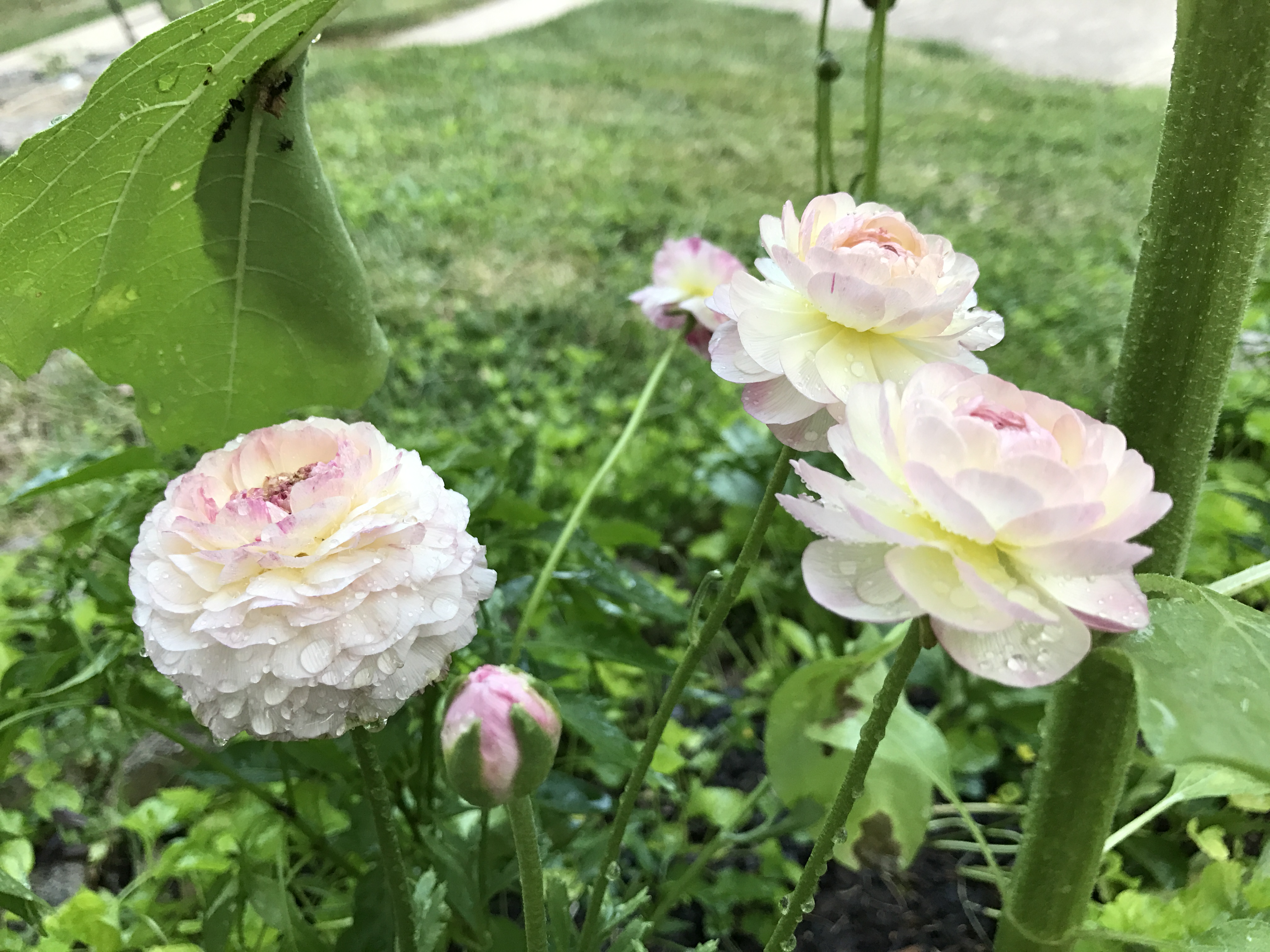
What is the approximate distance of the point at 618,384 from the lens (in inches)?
50.9

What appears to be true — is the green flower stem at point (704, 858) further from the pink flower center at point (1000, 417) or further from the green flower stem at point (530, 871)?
the pink flower center at point (1000, 417)

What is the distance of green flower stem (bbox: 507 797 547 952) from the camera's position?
311mm

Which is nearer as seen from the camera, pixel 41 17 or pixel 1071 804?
pixel 1071 804

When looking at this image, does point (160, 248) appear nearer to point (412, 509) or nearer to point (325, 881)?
point (412, 509)

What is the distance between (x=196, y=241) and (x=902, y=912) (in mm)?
638

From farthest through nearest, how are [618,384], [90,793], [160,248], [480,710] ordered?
[618,384], [90,793], [160,248], [480,710]

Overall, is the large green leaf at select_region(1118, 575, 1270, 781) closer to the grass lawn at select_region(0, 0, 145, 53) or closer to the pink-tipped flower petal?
the pink-tipped flower petal

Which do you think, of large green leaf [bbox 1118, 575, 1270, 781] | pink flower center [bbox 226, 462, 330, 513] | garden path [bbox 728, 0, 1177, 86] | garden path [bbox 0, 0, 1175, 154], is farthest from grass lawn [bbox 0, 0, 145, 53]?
large green leaf [bbox 1118, 575, 1270, 781]

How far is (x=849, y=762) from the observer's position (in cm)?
51

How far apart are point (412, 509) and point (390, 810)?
5.3 inches

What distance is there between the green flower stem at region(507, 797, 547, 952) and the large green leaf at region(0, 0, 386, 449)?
26 cm

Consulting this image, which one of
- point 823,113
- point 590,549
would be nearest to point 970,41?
point 823,113

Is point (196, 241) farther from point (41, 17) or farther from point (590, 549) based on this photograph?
point (41, 17)

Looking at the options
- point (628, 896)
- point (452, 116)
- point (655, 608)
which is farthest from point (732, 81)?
point (628, 896)
